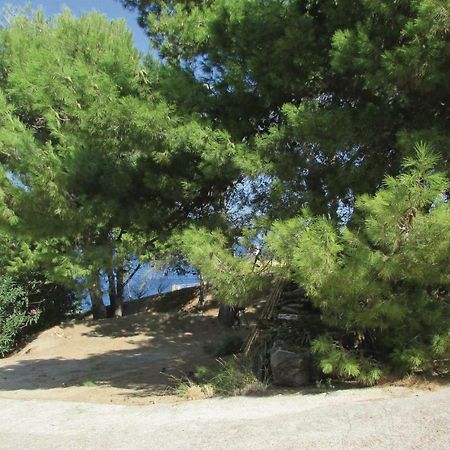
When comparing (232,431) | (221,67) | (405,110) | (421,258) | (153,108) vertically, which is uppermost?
(221,67)

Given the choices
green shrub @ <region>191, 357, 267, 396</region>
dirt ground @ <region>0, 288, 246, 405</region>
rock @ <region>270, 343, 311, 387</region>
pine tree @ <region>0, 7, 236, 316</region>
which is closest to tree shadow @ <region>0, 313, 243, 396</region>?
dirt ground @ <region>0, 288, 246, 405</region>

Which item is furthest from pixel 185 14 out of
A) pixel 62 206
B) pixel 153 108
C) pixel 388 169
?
pixel 388 169

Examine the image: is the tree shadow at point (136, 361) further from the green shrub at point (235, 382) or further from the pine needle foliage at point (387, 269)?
the pine needle foliage at point (387, 269)

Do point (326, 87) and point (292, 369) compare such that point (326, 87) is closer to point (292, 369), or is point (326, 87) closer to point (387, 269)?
point (387, 269)

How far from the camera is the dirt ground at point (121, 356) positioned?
1040 centimetres

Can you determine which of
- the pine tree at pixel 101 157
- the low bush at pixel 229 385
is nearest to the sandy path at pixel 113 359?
the low bush at pixel 229 385

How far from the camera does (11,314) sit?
62.0ft

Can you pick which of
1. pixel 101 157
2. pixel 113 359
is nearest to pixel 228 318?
pixel 113 359

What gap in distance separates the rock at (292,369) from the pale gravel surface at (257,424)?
590 millimetres

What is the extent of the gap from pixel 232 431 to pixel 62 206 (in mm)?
4415

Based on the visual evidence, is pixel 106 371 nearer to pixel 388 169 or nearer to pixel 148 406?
pixel 148 406

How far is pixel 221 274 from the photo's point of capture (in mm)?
7688

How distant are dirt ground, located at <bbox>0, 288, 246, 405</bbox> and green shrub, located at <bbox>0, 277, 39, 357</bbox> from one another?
0.59 metres

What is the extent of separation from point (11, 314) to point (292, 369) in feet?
43.3
